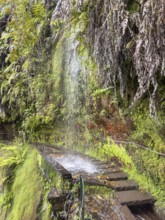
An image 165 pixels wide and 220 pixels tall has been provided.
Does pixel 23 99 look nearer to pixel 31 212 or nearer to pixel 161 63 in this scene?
pixel 31 212

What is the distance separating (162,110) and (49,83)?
180 inches

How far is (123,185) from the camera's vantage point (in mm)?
3699

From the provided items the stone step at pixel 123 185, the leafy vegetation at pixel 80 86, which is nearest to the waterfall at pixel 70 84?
the leafy vegetation at pixel 80 86

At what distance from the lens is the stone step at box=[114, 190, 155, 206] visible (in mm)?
3193

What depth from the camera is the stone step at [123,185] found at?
11.9 ft


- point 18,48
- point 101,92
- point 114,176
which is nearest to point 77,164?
point 114,176

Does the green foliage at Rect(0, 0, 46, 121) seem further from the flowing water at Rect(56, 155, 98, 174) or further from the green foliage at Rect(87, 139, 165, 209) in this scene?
the green foliage at Rect(87, 139, 165, 209)

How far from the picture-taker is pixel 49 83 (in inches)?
293

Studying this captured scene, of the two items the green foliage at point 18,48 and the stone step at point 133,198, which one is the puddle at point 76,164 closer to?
the stone step at point 133,198

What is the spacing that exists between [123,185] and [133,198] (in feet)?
1.33

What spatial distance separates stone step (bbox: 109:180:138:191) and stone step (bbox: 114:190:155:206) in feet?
0.38

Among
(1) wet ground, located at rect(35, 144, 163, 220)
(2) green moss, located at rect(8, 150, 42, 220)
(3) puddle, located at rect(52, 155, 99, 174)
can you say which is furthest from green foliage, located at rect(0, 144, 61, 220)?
(3) puddle, located at rect(52, 155, 99, 174)

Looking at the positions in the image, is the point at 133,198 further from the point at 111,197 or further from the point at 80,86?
the point at 80,86

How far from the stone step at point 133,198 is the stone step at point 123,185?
0.11 m
